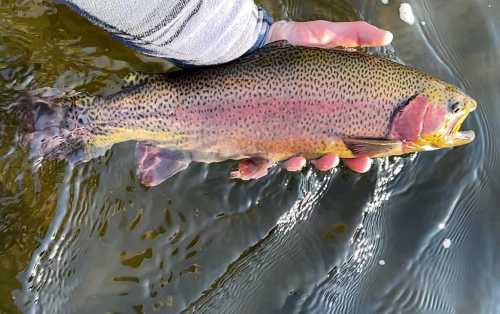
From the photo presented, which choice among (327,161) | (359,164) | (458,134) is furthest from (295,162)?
(458,134)

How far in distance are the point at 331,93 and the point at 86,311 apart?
181cm

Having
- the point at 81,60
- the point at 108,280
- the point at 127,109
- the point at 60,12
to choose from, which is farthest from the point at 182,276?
the point at 60,12

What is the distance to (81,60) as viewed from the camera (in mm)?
3576

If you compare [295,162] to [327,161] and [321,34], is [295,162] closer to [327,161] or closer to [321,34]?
[327,161]

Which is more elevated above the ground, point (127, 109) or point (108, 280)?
point (127, 109)

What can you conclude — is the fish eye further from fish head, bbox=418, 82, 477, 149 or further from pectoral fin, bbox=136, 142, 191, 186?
pectoral fin, bbox=136, 142, 191, 186

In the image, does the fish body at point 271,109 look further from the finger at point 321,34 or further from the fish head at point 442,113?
the finger at point 321,34

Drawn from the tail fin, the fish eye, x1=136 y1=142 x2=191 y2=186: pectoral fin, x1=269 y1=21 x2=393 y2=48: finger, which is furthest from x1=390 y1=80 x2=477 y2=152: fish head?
the tail fin

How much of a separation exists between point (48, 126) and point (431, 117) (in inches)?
72.7

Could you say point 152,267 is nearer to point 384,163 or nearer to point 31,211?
point 31,211

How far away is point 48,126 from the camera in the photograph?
2.86 m

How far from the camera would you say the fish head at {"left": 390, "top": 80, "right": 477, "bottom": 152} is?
2.97 metres

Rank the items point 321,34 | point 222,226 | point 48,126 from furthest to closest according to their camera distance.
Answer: point 222,226 < point 321,34 < point 48,126

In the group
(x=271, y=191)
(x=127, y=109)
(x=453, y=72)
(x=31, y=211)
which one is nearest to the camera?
(x=127, y=109)
